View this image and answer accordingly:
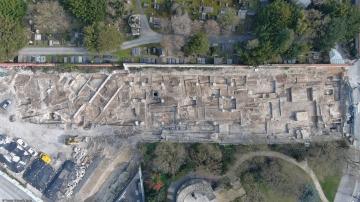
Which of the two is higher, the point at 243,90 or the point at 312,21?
the point at 312,21

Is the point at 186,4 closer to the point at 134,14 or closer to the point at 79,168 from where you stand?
the point at 134,14

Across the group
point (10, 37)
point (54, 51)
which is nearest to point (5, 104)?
point (10, 37)

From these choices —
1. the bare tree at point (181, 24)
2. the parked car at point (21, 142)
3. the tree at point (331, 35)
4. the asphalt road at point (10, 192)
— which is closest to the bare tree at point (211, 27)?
the bare tree at point (181, 24)

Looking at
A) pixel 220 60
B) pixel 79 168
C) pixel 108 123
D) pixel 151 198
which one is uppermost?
pixel 220 60

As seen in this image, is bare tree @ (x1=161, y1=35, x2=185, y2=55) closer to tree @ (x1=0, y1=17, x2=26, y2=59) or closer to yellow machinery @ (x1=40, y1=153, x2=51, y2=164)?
tree @ (x1=0, y1=17, x2=26, y2=59)

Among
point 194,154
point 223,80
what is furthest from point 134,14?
point 194,154

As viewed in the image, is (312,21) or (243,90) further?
(243,90)
